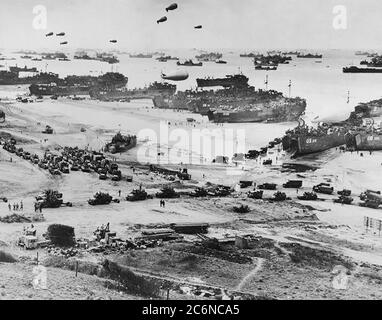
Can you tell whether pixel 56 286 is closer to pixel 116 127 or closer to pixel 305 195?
pixel 305 195

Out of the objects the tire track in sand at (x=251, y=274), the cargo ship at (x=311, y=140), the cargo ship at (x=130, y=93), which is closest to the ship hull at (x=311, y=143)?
the cargo ship at (x=311, y=140)

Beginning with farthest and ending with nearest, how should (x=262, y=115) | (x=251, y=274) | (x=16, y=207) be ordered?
(x=262, y=115), (x=16, y=207), (x=251, y=274)

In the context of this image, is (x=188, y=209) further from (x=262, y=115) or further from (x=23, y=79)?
(x=23, y=79)

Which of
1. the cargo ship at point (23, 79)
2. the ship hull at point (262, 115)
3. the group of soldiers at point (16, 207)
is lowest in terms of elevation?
the group of soldiers at point (16, 207)

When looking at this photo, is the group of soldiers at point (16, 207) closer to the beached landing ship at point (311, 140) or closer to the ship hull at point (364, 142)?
the beached landing ship at point (311, 140)

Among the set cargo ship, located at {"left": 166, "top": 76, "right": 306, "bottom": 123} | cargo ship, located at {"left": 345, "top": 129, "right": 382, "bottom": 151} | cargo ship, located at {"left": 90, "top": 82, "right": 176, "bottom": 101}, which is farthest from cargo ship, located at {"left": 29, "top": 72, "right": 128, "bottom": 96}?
cargo ship, located at {"left": 345, "top": 129, "right": 382, "bottom": 151}

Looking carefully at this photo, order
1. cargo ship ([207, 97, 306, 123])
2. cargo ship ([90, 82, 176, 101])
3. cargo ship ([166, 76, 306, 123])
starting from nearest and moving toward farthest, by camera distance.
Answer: cargo ship ([207, 97, 306, 123]) < cargo ship ([166, 76, 306, 123]) < cargo ship ([90, 82, 176, 101])

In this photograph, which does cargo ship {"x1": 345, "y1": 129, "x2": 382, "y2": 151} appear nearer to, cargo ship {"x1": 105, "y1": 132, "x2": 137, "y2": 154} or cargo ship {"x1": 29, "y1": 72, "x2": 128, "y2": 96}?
cargo ship {"x1": 105, "y1": 132, "x2": 137, "y2": 154}
